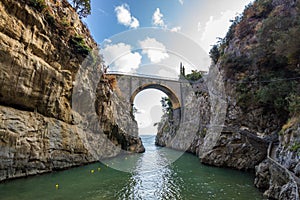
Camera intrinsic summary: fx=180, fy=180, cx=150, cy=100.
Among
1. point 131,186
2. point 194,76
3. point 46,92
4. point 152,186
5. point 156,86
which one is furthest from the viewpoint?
point 194,76

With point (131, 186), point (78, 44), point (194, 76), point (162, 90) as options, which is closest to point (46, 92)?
point (78, 44)

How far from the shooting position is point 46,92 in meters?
11.2

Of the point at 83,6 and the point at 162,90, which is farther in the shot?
the point at 162,90

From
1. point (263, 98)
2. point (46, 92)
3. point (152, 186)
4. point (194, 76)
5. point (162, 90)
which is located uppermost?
point (194, 76)

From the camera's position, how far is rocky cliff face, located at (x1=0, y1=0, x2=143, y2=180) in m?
8.98

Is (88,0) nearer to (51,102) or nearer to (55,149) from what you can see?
(51,102)

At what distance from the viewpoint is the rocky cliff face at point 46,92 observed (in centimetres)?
898

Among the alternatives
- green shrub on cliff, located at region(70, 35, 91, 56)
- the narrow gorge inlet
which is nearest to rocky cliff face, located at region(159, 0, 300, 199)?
the narrow gorge inlet

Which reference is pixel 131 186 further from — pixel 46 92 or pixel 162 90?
pixel 162 90

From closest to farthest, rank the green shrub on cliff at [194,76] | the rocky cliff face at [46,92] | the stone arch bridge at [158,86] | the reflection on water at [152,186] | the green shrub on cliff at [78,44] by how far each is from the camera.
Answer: the reflection on water at [152,186]
the rocky cliff face at [46,92]
the green shrub on cliff at [78,44]
the stone arch bridge at [158,86]
the green shrub on cliff at [194,76]

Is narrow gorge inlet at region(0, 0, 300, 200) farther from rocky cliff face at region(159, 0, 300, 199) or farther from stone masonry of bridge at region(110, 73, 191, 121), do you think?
stone masonry of bridge at region(110, 73, 191, 121)

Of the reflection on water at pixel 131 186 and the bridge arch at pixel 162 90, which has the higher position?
the bridge arch at pixel 162 90

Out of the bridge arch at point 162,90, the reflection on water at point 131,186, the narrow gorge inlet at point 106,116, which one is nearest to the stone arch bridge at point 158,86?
the bridge arch at point 162,90

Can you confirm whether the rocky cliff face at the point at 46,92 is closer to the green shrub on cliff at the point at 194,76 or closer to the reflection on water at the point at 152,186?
the reflection on water at the point at 152,186
